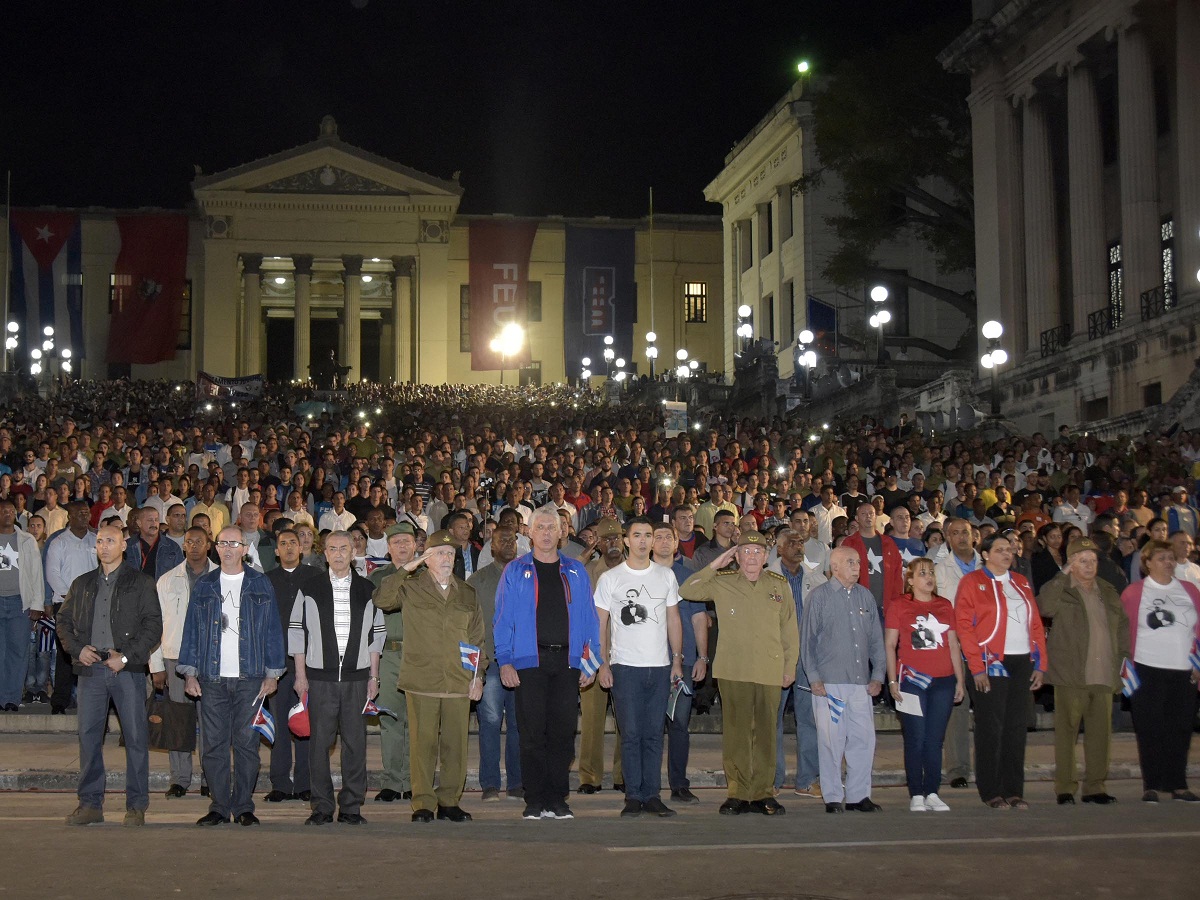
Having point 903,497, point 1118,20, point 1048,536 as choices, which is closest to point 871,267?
point 1118,20

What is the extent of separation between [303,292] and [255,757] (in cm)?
6744

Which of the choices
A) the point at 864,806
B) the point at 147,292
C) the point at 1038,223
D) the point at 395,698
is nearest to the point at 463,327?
the point at 147,292

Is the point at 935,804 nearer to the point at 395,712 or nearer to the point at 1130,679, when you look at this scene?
the point at 1130,679

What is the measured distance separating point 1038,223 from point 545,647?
3313 centimetres

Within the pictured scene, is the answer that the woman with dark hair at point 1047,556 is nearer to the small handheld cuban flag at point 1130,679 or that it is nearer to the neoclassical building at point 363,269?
the small handheld cuban flag at point 1130,679

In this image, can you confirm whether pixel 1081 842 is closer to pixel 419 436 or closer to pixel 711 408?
pixel 419 436

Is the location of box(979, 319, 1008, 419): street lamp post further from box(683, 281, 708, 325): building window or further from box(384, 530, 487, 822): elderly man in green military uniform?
box(683, 281, 708, 325): building window

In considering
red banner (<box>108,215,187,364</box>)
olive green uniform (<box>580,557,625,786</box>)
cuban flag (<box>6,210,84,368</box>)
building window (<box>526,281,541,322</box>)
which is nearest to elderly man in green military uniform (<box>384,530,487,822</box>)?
olive green uniform (<box>580,557,625,786</box>)

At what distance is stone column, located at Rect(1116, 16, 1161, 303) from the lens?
34062mm

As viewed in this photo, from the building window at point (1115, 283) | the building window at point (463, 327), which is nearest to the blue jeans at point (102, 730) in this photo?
the building window at point (1115, 283)

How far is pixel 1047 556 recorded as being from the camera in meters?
13.8

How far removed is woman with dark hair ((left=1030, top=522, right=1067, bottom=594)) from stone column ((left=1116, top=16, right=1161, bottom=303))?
21750mm

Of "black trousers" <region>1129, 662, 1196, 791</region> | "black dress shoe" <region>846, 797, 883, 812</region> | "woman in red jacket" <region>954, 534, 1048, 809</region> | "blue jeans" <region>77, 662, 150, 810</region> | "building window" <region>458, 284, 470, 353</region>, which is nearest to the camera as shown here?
"blue jeans" <region>77, 662, 150, 810</region>

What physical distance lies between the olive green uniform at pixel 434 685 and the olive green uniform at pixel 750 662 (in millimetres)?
1654
